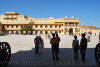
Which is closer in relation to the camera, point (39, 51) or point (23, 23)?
point (39, 51)

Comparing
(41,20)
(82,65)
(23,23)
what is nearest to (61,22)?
(41,20)

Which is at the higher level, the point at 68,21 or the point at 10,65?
the point at 68,21

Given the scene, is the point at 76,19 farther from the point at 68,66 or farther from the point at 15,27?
the point at 68,66

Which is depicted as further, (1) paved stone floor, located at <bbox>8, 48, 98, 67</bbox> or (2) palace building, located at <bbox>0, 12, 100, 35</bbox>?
(2) palace building, located at <bbox>0, 12, 100, 35</bbox>

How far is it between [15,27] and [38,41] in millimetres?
55844

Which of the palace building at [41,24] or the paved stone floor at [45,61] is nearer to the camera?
the paved stone floor at [45,61]

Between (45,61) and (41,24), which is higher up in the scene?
(41,24)

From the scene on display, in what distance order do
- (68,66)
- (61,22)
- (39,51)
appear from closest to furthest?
(68,66)
(39,51)
(61,22)

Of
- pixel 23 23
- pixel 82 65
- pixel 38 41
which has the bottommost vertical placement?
pixel 82 65

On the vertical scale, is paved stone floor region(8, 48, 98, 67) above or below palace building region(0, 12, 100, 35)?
below

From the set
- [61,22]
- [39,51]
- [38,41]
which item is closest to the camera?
[38,41]

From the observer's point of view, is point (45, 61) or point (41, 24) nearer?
point (45, 61)

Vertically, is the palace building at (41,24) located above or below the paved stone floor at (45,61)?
above

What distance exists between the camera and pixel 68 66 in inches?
240
